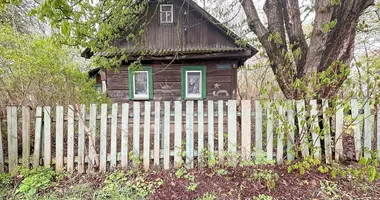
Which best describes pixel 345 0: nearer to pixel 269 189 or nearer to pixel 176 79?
pixel 269 189

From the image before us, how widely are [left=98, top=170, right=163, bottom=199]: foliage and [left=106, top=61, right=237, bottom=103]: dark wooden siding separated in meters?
4.18

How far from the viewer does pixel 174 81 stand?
725 centimetres

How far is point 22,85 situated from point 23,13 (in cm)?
558

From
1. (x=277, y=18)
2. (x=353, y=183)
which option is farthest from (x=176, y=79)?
(x=353, y=183)

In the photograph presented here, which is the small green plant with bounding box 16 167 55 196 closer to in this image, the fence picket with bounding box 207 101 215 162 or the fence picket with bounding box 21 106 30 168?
the fence picket with bounding box 21 106 30 168

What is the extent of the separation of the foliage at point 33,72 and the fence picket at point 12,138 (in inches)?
36.8

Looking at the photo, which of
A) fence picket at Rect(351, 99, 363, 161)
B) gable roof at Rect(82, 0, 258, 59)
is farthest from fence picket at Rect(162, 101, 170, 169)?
gable roof at Rect(82, 0, 258, 59)

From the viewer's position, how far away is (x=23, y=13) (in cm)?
784

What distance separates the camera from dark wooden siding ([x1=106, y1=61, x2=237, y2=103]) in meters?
7.21

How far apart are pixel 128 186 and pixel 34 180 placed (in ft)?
5.03

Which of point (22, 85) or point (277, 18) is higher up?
point (277, 18)

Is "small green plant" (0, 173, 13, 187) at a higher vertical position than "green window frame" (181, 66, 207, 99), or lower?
lower

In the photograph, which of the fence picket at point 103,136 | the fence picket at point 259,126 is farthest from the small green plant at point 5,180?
the fence picket at point 259,126

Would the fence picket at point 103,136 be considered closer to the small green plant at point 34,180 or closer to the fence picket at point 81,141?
the fence picket at point 81,141
